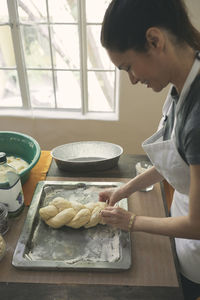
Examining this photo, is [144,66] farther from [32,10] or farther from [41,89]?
[41,89]

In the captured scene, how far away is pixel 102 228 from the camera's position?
3.10 ft

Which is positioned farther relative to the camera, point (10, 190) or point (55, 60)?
point (55, 60)

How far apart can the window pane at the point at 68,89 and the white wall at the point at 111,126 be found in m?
0.24

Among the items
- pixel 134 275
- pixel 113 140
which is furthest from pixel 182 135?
pixel 113 140

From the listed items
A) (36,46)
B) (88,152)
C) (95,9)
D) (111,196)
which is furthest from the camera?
(36,46)

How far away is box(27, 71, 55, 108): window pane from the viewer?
7.93 ft

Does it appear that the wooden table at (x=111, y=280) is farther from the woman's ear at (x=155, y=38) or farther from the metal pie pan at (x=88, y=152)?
the woman's ear at (x=155, y=38)

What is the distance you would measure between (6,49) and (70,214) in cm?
194

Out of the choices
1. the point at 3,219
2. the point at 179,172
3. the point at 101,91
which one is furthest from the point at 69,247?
the point at 101,91

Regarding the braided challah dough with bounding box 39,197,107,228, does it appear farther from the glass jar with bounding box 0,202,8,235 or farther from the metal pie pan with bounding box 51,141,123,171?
the metal pie pan with bounding box 51,141,123,171

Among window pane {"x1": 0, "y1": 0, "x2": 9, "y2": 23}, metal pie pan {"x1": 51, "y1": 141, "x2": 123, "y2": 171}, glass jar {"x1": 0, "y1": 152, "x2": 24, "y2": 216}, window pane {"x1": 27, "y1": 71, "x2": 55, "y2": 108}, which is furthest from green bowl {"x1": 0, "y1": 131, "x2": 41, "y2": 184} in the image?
window pane {"x1": 0, "y1": 0, "x2": 9, "y2": 23}

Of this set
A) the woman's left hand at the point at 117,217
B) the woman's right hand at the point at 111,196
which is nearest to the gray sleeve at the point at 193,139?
the woman's left hand at the point at 117,217

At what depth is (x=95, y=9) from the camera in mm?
2115

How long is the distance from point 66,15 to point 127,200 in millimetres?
1761
